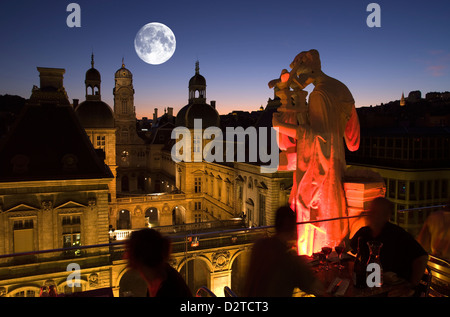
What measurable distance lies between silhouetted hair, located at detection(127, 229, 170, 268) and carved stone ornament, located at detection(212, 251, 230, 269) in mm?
24463

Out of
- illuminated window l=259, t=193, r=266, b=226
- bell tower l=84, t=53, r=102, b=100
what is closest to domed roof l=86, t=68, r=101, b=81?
bell tower l=84, t=53, r=102, b=100

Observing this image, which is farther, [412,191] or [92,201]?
[412,191]

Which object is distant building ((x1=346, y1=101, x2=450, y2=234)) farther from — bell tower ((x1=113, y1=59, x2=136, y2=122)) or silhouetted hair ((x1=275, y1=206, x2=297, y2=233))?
bell tower ((x1=113, y1=59, x2=136, y2=122))

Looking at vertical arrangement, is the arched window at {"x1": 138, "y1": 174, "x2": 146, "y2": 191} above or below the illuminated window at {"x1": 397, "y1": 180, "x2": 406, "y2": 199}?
below

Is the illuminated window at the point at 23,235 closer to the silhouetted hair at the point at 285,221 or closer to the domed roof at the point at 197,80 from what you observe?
the silhouetted hair at the point at 285,221

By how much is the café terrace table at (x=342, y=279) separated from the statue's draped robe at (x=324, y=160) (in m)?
1.14

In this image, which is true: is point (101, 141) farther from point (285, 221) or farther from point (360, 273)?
point (285, 221)

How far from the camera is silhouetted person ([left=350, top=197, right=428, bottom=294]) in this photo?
5.27m

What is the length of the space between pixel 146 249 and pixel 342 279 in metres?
3.54

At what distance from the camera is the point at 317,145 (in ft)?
27.8

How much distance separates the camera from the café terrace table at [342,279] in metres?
5.32

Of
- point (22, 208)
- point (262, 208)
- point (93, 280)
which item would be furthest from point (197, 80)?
point (93, 280)
